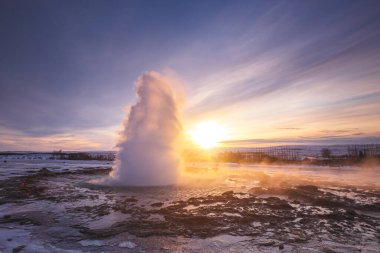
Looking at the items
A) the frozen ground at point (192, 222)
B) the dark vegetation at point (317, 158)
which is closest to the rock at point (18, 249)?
the frozen ground at point (192, 222)

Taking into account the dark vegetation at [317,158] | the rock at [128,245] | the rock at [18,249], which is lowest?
the rock at [128,245]

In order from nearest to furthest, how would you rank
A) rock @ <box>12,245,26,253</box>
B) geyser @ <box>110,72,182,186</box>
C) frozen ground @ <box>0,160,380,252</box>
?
rock @ <box>12,245,26,253</box> < frozen ground @ <box>0,160,380,252</box> < geyser @ <box>110,72,182,186</box>

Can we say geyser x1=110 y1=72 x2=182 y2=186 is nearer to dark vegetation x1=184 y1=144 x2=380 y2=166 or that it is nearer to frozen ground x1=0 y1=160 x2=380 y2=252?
frozen ground x1=0 y1=160 x2=380 y2=252

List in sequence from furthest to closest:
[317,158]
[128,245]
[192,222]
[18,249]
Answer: [317,158]
[192,222]
[128,245]
[18,249]

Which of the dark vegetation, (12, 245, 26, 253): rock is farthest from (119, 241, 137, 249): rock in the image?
the dark vegetation

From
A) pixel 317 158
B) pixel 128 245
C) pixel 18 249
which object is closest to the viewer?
pixel 18 249

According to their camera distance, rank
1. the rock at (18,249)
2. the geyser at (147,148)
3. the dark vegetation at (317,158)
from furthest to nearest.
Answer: the dark vegetation at (317,158)
the geyser at (147,148)
the rock at (18,249)

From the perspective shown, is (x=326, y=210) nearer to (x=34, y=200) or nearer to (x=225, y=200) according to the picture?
(x=225, y=200)

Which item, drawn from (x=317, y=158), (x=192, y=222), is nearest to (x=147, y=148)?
(x=192, y=222)

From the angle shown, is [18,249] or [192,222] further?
[192,222]

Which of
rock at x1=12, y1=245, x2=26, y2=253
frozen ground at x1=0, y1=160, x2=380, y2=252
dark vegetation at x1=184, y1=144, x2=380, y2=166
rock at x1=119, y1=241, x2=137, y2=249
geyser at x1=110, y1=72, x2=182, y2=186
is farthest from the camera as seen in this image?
dark vegetation at x1=184, y1=144, x2=380, y2=166

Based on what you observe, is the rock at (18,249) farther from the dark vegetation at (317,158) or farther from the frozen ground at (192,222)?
the dark vegetation at (317,158)

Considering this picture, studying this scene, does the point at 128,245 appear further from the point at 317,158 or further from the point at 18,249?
the point at 317,158

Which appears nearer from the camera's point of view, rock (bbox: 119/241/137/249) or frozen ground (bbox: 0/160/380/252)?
rock (bbox: 119/241/137/249)
